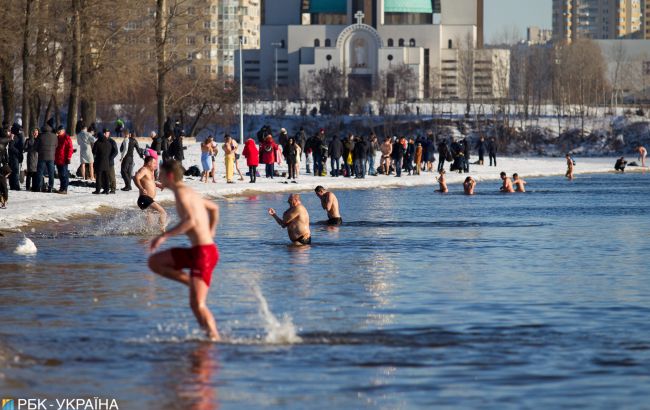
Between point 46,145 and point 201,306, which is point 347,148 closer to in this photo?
point 46,145

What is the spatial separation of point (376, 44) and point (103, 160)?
141 metres

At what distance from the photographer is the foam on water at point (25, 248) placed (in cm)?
2150

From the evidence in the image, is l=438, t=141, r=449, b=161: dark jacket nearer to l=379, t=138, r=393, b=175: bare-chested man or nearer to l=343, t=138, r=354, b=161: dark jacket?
l=379, t=138, r=393, b=175: bare-chested man

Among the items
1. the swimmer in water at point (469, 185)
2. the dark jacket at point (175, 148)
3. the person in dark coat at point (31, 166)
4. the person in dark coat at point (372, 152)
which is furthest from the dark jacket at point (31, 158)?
the person in dark coat at point (372, 152)

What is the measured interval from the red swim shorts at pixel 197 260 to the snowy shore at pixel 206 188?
44.5 ft

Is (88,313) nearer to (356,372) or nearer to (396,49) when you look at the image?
(356,372)

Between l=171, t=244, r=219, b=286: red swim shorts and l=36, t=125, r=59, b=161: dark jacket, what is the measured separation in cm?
2245

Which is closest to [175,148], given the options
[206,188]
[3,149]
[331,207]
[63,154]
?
[206,188]

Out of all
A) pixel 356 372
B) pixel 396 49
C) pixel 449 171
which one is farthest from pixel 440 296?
pixel 396 49

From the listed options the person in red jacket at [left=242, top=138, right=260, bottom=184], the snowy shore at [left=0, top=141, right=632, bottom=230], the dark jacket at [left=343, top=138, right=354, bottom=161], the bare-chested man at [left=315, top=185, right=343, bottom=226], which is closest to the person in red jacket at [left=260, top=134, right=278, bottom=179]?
the snowy shore at [left=0, top=141, right=632, bottom=230]

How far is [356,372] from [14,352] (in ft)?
9.60

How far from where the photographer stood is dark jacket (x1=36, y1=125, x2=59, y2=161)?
34.5 meters

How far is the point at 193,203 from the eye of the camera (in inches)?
500

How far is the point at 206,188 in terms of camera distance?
4125cm
